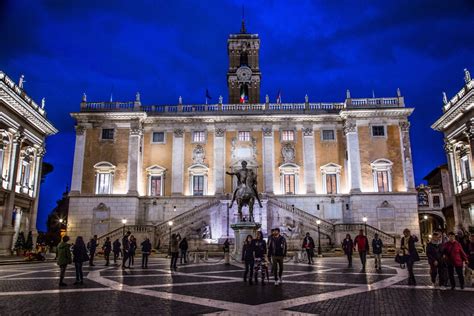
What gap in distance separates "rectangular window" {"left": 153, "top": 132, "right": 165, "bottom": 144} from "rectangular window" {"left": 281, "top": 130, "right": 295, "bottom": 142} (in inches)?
495

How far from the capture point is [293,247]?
31.8 metres

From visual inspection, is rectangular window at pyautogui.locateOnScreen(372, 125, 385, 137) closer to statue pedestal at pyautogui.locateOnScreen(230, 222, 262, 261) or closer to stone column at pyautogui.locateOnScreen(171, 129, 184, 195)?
stone column at pyautogui.locateOnScreen(171, 129, 184, 195)

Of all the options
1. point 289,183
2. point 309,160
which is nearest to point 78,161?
point 289,183

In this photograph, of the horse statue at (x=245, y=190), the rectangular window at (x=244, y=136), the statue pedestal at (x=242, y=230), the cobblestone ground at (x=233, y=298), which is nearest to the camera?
the cobblestone ground at (x=233, y=298)

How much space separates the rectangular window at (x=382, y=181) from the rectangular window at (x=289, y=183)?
831 centimetres

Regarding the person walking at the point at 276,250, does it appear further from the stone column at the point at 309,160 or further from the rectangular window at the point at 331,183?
the rectangular window at the point at 331,183

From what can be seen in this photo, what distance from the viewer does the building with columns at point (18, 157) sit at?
3136 cm

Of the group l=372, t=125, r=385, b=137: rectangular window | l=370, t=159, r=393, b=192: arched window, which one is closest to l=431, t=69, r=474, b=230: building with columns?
l=372, t=125, r=385, b=137: rectangular window

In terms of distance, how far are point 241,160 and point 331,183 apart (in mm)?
9385

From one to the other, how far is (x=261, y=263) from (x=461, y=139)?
29.6 metres

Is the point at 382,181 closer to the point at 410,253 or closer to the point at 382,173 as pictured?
the point at 382,173

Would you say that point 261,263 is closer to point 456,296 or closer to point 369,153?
point 456,296

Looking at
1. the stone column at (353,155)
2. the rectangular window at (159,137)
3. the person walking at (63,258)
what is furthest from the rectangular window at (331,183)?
the person walking at (63,258)

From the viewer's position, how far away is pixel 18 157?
33781mm
